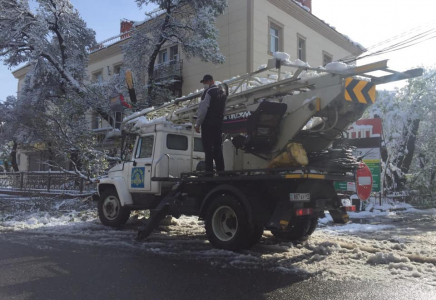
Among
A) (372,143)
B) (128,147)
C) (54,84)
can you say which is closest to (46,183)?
(54,84)

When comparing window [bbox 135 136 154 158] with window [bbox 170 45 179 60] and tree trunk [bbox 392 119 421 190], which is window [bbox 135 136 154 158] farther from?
window [bbox 170 45 179 60]

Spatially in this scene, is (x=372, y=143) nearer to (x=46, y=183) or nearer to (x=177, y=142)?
(x=177, y=142)

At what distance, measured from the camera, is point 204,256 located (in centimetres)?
582

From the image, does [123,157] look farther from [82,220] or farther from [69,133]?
[69,133]

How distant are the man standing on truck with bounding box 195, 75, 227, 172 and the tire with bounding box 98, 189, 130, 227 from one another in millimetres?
2955

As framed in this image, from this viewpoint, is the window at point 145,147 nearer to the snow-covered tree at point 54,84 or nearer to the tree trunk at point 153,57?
the snow-covered tree at point 54,84

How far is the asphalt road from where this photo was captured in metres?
4.00

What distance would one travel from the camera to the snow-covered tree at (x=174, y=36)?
16.4 m

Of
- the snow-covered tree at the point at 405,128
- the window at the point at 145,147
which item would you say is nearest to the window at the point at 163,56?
the snow-covered tree at the point at 405,128

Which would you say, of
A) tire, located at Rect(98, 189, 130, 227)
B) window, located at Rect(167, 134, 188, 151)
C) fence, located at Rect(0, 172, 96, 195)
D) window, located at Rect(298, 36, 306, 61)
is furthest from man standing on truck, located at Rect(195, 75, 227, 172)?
window, located at Rect(298, 36, 306, 61)

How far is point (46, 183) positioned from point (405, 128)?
16.6 metres

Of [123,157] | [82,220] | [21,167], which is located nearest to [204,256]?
[123,157]

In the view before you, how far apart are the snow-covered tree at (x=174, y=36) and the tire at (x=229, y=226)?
Answer: 37.8 ft

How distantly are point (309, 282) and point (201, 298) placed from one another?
4.69 ft
